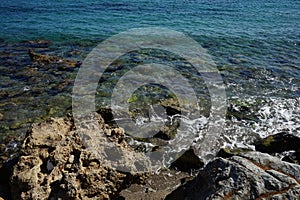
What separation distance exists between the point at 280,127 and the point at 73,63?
11.5 meters

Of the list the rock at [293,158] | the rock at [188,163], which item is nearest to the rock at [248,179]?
the rock at [188,163]

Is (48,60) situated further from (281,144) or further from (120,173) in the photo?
(281,144)

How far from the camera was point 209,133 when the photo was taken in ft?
35.8

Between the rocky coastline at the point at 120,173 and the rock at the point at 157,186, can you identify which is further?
the rock at the point at 157,186

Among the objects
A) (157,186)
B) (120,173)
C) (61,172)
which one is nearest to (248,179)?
(120,173)

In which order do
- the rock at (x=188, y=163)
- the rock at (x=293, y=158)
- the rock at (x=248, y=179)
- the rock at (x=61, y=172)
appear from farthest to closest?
the rock at (x=188, y=163) < the rock at (x=293, y=158) < the rock at (x=61, y=172) < the rock at (x=248, y=179)

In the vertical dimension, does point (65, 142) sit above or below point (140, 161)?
above

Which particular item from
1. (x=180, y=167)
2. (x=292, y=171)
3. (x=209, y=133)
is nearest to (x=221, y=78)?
(x=209, y=133)

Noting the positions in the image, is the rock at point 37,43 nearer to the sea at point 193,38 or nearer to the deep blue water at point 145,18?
the sea at point 193,38

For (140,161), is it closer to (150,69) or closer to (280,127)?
(280,127)

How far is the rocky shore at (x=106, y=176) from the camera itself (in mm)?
4934

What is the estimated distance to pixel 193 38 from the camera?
22.8m

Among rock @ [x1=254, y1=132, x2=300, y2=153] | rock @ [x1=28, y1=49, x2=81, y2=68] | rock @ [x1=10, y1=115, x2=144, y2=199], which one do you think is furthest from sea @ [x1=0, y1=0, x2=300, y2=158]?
rock @ [x1=10, y1=115, x2=144, y2=199]

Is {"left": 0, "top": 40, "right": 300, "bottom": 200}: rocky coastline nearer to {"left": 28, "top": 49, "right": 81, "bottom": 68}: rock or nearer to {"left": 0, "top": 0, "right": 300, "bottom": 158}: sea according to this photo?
{"left": 0, "top": 0, "right": 300, "bottom": 158}: sea
